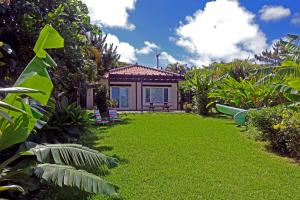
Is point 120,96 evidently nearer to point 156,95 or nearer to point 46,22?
point 156,95

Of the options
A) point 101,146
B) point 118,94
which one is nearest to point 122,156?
point 101,146

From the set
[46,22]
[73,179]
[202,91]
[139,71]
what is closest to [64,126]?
[46,22]

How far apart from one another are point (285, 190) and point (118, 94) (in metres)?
29.2

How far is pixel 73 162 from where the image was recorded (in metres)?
5.52

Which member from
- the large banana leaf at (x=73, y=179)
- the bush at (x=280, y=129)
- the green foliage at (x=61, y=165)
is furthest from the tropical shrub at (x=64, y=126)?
the bush at (x=280, y=129)

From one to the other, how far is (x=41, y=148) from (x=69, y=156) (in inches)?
20.9

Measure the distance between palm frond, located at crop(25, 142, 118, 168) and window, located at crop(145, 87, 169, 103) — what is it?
30685 mm

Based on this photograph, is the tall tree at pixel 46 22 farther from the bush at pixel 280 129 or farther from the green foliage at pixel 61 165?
the bush at pixel 280 129

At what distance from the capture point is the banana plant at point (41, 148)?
505 cm

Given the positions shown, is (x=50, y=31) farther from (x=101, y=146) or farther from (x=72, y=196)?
(x=101, y=146)

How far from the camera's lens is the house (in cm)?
3484

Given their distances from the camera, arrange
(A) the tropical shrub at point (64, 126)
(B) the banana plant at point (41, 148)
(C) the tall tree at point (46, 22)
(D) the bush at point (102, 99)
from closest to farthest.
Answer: (B) the banana plant at point (41, 148) < (A) the tropical shrub at point (64, 126) < (C) the tall tree at point (46, 22) < (D) the bush at point (102, 99)

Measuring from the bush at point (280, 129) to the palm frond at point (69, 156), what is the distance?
7.51 m

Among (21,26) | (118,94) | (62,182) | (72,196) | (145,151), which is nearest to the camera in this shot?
(62,182)
